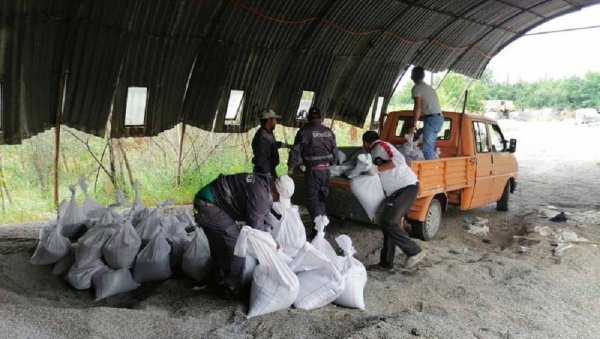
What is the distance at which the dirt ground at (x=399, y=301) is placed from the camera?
11.0 ft

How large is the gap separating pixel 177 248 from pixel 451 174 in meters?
3.89

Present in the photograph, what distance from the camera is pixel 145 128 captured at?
791 cm

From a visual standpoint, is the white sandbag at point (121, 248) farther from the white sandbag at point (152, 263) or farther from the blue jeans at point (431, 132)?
the blue jeans at point (431, 132)

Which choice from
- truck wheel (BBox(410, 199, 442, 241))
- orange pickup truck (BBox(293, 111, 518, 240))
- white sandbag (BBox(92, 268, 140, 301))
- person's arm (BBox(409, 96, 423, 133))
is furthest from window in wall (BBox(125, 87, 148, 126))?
truck wheel (BBox(410, 199, 442, 241))

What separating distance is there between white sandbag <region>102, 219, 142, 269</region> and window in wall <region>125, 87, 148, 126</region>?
3.33 metres

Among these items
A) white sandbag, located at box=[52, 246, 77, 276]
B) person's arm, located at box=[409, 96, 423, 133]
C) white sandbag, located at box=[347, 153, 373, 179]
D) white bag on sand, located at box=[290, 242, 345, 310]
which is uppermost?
person's arm, located at box=[409, 96, 423, 133]

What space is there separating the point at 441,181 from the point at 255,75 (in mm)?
4407

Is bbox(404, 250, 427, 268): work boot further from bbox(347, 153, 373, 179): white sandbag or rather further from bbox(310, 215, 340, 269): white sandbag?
bbox(310, 215, 340, 269): white sandbag

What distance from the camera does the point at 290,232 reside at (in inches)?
163

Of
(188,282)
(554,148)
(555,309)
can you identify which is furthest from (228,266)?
(554,148)

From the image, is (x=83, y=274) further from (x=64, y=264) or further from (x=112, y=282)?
(x=64, y=264)

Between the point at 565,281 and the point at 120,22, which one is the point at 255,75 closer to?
the point at 120,22

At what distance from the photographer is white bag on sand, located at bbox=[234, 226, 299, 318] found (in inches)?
148

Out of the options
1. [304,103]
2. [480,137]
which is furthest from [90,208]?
[304,103]
